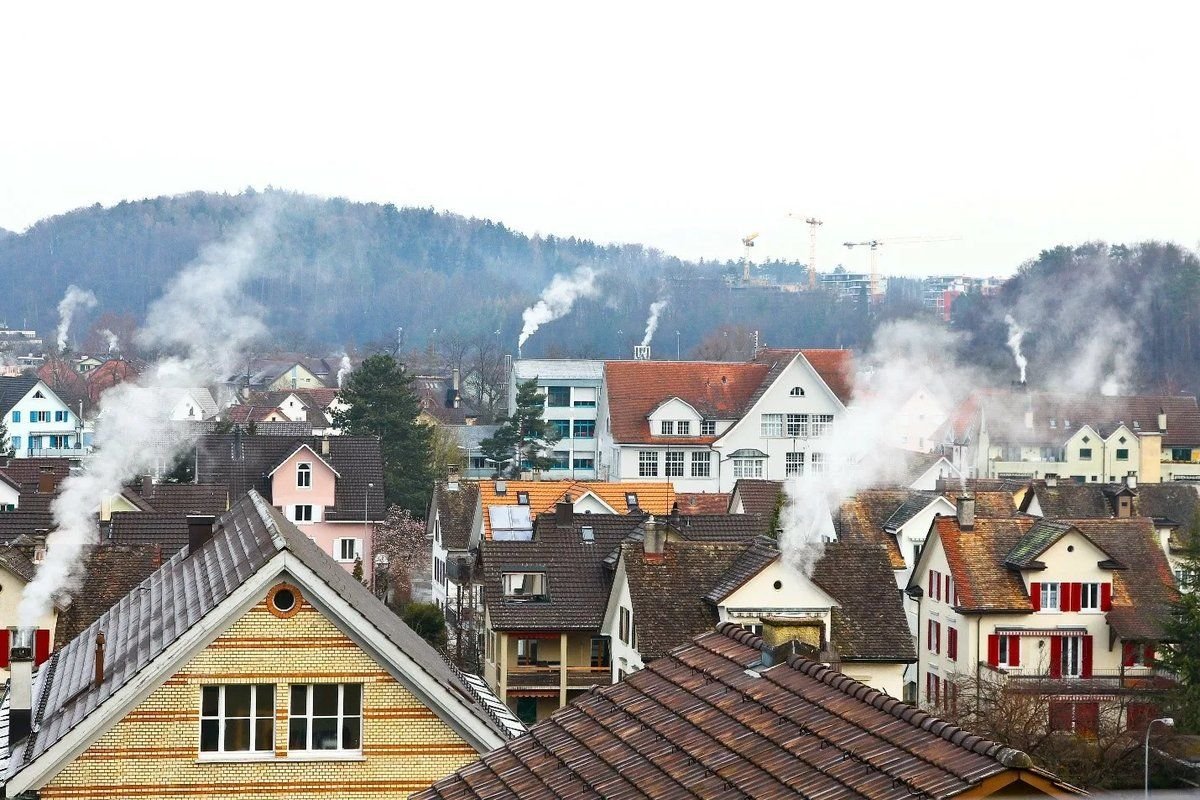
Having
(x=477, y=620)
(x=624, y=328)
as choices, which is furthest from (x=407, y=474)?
(x=624, y=328)

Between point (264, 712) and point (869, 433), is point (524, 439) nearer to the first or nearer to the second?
point (869, 433)

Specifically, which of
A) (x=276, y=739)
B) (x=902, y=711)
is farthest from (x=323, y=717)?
(x=902, y=711)

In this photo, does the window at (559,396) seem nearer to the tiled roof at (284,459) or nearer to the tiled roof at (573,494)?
the tiled roof at (284,459)

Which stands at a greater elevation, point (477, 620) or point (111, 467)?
point (111, 467)

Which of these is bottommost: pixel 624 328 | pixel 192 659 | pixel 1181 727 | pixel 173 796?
pixel 1181 727

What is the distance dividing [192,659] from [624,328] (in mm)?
172886

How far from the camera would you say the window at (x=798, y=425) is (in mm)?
82875

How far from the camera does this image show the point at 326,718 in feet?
55.7

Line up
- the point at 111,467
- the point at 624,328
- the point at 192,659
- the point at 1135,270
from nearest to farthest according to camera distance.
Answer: the point at 192,659 < the point at 111,467 < the point at 1135,270 < the point at 624,328

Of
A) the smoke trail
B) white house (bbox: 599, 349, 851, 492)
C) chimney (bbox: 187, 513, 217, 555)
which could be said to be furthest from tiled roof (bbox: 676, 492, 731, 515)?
the smoke trail

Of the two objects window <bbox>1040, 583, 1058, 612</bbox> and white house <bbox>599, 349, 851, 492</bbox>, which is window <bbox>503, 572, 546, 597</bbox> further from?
white house <bbox>599, 349, 851, 492</bbox>

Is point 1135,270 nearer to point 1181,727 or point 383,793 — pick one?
point 1181,727

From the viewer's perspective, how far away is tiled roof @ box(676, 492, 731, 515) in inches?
2330

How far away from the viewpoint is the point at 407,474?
78.1 m
